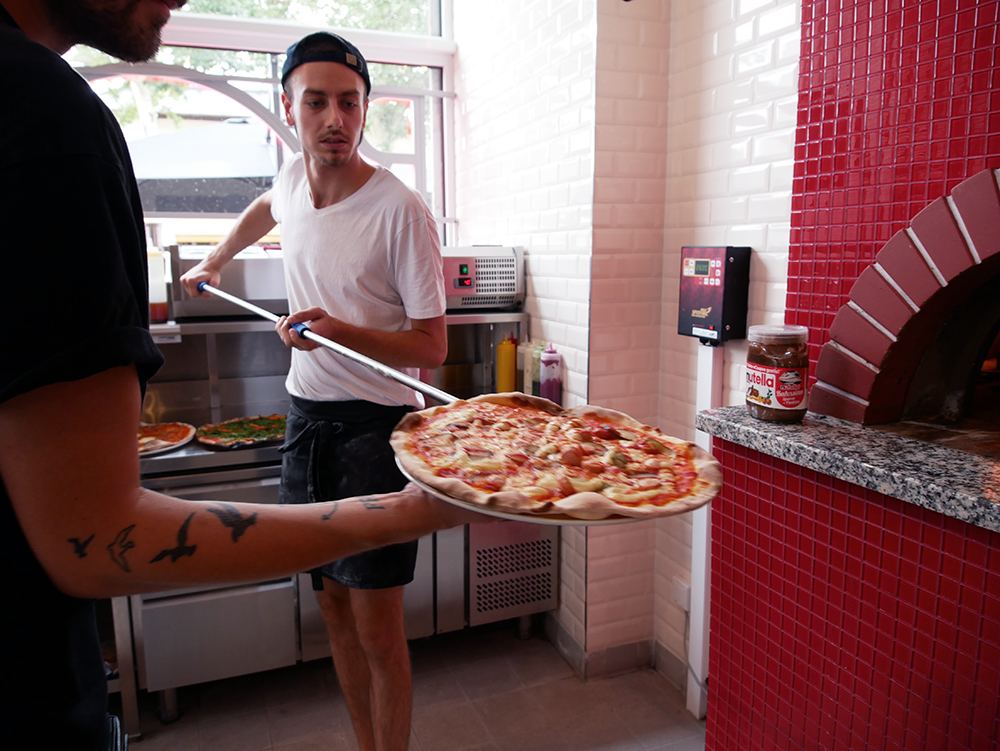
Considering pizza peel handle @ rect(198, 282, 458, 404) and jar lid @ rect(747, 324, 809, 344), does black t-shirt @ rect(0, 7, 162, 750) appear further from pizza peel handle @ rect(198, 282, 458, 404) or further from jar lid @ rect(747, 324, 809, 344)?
jar lid @ rect(747, 324, 809, 344)

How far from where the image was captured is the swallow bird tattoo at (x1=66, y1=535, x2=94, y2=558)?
0.71 m

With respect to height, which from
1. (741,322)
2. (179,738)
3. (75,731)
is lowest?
(179,738)

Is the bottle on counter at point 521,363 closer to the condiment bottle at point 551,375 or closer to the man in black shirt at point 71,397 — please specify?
the condiment bottle at point 551,375

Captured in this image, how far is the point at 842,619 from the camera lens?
1.61 metres

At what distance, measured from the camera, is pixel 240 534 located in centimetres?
83

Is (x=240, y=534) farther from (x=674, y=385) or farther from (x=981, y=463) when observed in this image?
(x=674, y=385)

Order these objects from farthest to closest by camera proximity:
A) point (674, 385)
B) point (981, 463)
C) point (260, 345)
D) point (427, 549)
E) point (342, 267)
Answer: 1. point (260, 345)
2. point (427, 549)
3. point (674, 385)
4. point (342, 267)
5. point (981, 463)

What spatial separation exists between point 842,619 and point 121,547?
59.4 inches

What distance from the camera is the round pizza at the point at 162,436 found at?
2.56m

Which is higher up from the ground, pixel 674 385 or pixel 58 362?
pixel 58 362

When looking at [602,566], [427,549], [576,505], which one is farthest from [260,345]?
[576,505]

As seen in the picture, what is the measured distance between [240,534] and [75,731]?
12.6 inches

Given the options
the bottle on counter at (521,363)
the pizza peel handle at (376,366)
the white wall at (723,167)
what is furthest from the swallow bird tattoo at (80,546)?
the bottle on counter at (521,363)

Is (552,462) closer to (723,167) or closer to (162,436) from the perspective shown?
(723,167)
